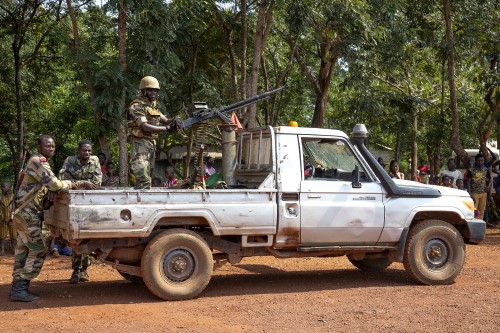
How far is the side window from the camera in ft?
25.1

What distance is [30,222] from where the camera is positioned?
6.98 m

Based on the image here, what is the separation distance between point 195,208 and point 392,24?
8.49 meters

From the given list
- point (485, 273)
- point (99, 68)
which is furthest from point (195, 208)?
point (99, 68)

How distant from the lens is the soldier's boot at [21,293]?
22.6 feet

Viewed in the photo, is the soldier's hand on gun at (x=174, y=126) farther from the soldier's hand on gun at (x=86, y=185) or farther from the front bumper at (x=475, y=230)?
the front bumper at (x=475, y=230)

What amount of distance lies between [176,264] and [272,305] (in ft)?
3.74

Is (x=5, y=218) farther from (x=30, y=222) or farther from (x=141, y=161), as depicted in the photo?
(x=141, y=161)

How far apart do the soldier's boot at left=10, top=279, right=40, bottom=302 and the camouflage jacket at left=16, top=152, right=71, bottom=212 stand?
812 millimetres

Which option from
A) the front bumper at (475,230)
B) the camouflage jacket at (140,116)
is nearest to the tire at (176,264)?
the camouflage jacket at (140,116)

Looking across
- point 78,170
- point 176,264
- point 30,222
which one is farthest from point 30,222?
point 176,264

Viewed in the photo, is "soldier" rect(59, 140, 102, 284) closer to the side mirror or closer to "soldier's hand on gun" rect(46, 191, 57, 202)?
"soldier's hand on gun" rect(46, 191, 57, 202)

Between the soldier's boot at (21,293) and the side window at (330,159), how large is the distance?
3.46 metres

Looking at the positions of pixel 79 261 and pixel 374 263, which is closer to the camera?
pixel 79 261

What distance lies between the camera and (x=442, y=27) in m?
16.2
